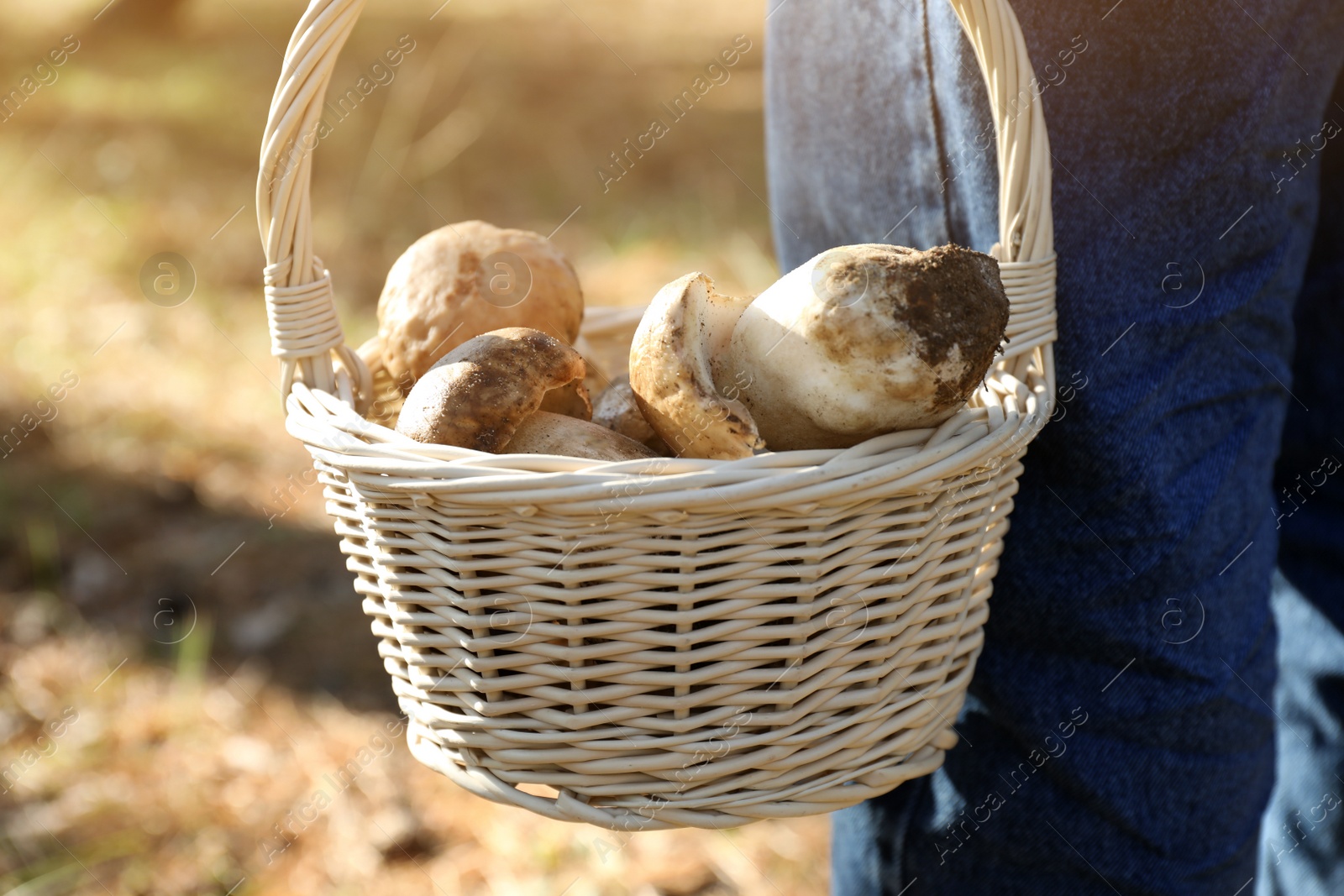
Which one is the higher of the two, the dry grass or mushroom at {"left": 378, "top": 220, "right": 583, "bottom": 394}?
mushroom at {"left": 378, "top": 220, "right": 583, "bottom": 394}

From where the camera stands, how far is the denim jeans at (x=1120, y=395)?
3.31ft

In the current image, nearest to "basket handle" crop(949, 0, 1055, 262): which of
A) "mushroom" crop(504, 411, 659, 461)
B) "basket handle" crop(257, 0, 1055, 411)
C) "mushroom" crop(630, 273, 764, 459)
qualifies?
"basket handle" crop(257, 0, 1055, 411)

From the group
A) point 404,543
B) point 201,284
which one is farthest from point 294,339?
point 201,284

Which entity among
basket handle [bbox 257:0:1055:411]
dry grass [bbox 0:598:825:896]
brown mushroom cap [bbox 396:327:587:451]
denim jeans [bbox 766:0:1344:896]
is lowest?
dry grass [bbox 0:598:825:896]

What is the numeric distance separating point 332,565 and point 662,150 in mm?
2741

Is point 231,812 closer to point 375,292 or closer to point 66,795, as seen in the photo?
point 66,795

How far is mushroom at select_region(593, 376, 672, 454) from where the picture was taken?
39.2 inches

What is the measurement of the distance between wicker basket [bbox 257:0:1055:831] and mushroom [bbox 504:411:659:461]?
0.44 feet

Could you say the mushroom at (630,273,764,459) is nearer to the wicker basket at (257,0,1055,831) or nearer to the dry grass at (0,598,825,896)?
the wicker basket at (257,0,1055,831)

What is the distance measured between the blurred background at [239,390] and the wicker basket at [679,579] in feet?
3.14

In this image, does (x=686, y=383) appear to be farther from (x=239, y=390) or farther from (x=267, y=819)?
(x=239, y=390)

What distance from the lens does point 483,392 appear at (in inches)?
33.9

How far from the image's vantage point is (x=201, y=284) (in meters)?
3.71

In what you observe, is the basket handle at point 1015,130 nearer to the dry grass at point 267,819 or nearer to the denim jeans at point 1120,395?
the denim jeans at point 1120,395
